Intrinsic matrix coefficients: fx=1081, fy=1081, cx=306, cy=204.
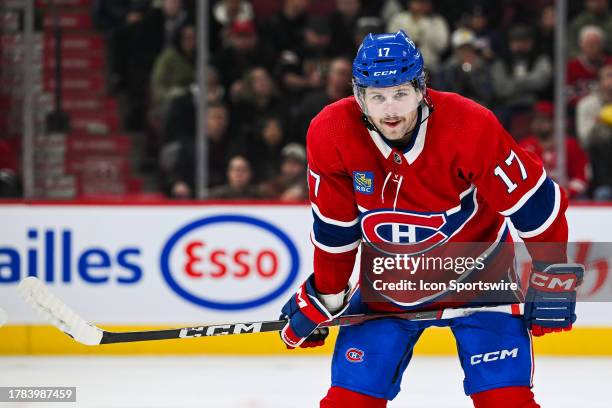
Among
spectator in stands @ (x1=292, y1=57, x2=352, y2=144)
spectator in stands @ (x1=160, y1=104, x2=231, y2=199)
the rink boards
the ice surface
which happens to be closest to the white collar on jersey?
the ice surface

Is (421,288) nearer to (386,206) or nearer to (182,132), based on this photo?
(386,206)

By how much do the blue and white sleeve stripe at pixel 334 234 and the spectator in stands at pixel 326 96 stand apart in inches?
122

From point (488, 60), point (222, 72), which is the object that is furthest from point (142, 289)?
point (488, 60)

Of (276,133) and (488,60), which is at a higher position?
(488,60)

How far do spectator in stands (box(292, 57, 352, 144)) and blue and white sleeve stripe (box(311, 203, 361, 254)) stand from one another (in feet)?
10.1

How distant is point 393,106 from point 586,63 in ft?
12.2

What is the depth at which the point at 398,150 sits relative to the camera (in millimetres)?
2727

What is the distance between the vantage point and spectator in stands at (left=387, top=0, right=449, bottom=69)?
615 centimetres

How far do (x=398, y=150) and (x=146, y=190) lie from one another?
3216 mm

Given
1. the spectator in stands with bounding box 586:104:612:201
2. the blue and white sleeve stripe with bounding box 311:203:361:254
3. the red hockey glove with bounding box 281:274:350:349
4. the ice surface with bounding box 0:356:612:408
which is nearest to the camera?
the blue and white sleeve stripe with bounding box 311:203:361:254

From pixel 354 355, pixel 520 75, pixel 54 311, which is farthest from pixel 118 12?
pixel 354 355

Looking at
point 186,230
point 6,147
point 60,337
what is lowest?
point 60,337

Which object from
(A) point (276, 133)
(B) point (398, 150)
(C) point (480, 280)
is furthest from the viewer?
(A) point (276, 133)

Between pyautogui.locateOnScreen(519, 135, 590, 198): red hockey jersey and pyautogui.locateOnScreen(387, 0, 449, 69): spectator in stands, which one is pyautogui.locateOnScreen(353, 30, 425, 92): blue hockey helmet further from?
pyautogui.locateOnScreen(387, 0, 449, 69): spectator in stands
